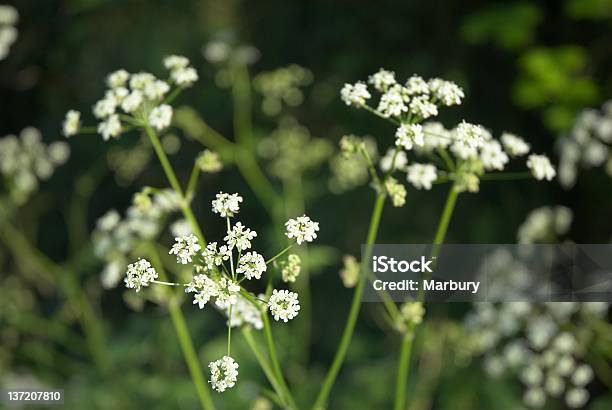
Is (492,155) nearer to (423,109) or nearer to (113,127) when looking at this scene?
(423,109)

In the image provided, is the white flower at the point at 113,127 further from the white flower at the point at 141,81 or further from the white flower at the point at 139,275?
the white flower at the point at 139,275

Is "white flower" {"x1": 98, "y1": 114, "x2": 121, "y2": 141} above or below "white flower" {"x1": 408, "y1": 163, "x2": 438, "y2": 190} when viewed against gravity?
above

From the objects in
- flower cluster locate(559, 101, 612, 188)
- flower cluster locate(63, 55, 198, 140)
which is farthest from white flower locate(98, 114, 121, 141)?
flower cluster locate(559, 101, 612, 188)

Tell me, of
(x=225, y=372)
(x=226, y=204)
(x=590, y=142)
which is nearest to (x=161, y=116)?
(x=226, y=204)

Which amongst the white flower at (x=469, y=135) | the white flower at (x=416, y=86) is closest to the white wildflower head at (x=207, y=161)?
the white flower at (x=416, y=86)

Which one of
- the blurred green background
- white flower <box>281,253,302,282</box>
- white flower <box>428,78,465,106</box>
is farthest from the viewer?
the blurred green background

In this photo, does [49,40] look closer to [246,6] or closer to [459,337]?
[246,6]

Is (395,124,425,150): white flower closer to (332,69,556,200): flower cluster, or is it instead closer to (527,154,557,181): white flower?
(332,69,556,200): flower cluster
